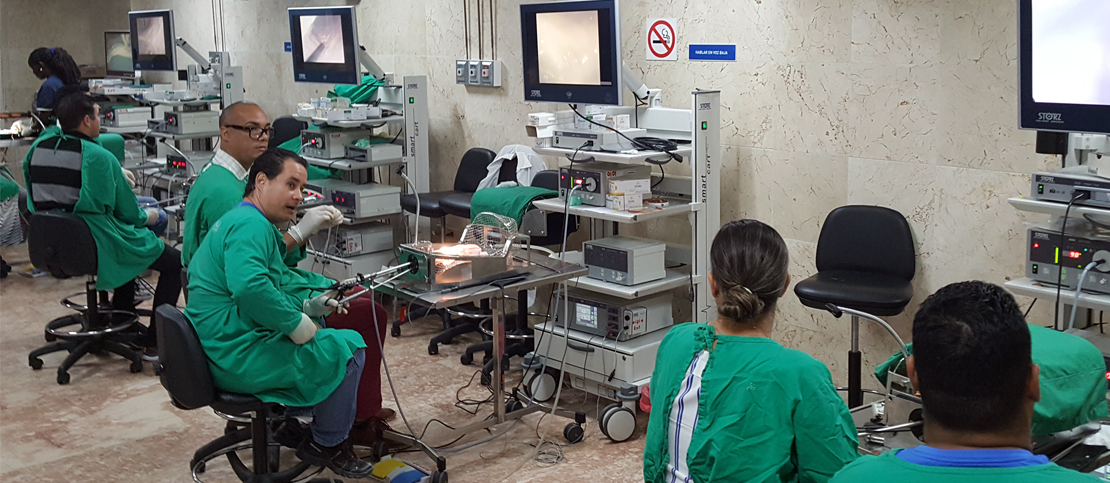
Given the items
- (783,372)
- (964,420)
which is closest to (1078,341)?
(783,372)

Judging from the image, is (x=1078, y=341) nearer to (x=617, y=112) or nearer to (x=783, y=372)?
(x=783, y=372)

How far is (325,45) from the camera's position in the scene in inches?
228

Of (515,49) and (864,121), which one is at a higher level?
(515,49)

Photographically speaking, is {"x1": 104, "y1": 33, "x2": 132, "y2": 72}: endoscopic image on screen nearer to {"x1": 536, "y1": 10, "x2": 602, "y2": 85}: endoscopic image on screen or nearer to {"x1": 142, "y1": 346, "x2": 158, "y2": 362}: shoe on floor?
{"x1": 142, "y1": 346, "x2": 158, "y2": 362}: shoe on floor

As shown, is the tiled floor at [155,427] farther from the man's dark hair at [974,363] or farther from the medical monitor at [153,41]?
the medical monitor at [153,41]

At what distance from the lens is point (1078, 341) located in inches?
85.9

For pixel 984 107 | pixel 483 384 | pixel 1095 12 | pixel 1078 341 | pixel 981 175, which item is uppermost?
pixel 1095 12

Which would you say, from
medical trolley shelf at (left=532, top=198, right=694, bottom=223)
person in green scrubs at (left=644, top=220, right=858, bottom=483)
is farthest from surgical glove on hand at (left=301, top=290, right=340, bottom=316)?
person in green scrubs at (left=644, top=220, right=858, bottom=483)

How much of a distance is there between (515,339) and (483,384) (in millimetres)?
453

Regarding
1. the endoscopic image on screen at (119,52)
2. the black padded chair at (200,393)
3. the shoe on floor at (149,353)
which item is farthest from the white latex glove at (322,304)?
the endoscopic image on screen at (119,52)

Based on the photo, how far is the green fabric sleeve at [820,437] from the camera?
1794 millimetres

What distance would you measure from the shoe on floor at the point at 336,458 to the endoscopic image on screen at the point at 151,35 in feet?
16.2

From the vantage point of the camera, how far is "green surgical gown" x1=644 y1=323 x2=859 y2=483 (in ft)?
5.91

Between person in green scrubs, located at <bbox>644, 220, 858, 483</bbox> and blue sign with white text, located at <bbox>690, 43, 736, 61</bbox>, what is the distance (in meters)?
2.84
